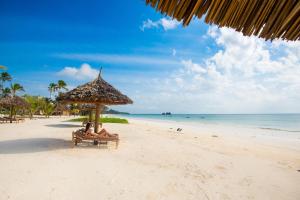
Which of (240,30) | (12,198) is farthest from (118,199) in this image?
(240,30)

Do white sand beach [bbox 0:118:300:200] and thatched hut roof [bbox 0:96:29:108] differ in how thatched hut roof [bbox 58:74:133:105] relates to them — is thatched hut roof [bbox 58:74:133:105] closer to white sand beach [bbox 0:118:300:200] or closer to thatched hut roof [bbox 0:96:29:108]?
white sand beach [bbox 0:118:300:200]

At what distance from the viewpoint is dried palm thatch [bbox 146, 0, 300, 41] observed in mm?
1780

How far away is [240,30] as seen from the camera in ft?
6.91

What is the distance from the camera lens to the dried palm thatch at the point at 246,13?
178cm

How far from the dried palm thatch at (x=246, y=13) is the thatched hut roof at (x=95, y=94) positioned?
270 inches

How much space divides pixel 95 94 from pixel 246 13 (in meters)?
7.15

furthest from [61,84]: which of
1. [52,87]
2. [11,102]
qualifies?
[11,102]

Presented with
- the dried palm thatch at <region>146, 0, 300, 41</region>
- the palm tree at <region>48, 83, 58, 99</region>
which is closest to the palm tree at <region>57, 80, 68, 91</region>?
the palm tree at <region>48, 83, 58, 99</region>

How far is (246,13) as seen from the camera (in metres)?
1.89

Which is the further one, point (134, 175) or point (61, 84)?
point (61, 84)

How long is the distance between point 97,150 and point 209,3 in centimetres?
722

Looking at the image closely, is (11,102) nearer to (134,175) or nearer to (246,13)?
(134,175)

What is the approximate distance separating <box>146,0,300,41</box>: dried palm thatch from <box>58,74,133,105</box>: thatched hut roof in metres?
6.85

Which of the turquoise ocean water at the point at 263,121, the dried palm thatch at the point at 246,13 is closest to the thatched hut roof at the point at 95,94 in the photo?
the dried palm thatch at the point at 246,13
